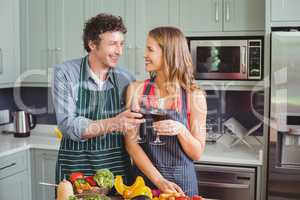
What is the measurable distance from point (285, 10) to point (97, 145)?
4.80 ft

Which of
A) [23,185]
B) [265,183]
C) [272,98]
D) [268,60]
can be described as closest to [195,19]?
[268,60]

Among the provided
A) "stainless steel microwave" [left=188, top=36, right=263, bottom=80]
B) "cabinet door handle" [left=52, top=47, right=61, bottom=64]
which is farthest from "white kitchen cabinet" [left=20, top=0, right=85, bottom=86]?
"stainless steel microwave" [left=188, top=36, right=263, bottom=80]

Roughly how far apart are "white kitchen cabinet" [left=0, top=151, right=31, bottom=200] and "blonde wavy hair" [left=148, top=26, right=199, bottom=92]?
1550 mm

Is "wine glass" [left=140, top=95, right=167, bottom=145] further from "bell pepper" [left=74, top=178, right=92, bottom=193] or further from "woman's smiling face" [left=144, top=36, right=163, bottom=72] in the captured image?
"bell pepper" [left=74, top=178, right=92, bottom=193]

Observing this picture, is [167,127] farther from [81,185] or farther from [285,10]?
[285,10]

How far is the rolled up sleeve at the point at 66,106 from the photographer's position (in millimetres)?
1912

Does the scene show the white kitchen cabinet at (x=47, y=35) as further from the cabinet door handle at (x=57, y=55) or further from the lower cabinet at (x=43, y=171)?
the lower cabinet at (x=43, y=171)

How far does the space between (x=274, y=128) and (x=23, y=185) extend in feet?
6.04

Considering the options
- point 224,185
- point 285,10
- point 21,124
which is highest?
point 285,10

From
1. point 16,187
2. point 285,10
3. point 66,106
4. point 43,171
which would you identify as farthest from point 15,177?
point 285,10

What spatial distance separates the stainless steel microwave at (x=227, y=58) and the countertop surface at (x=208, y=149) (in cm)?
50

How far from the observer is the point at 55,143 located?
3.14 meters

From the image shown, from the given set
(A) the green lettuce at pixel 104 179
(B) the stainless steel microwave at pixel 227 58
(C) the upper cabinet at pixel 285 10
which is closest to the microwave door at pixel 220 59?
(B) the stainless steel microwave at pixel 227 58

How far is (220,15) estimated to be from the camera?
9.51 ft
